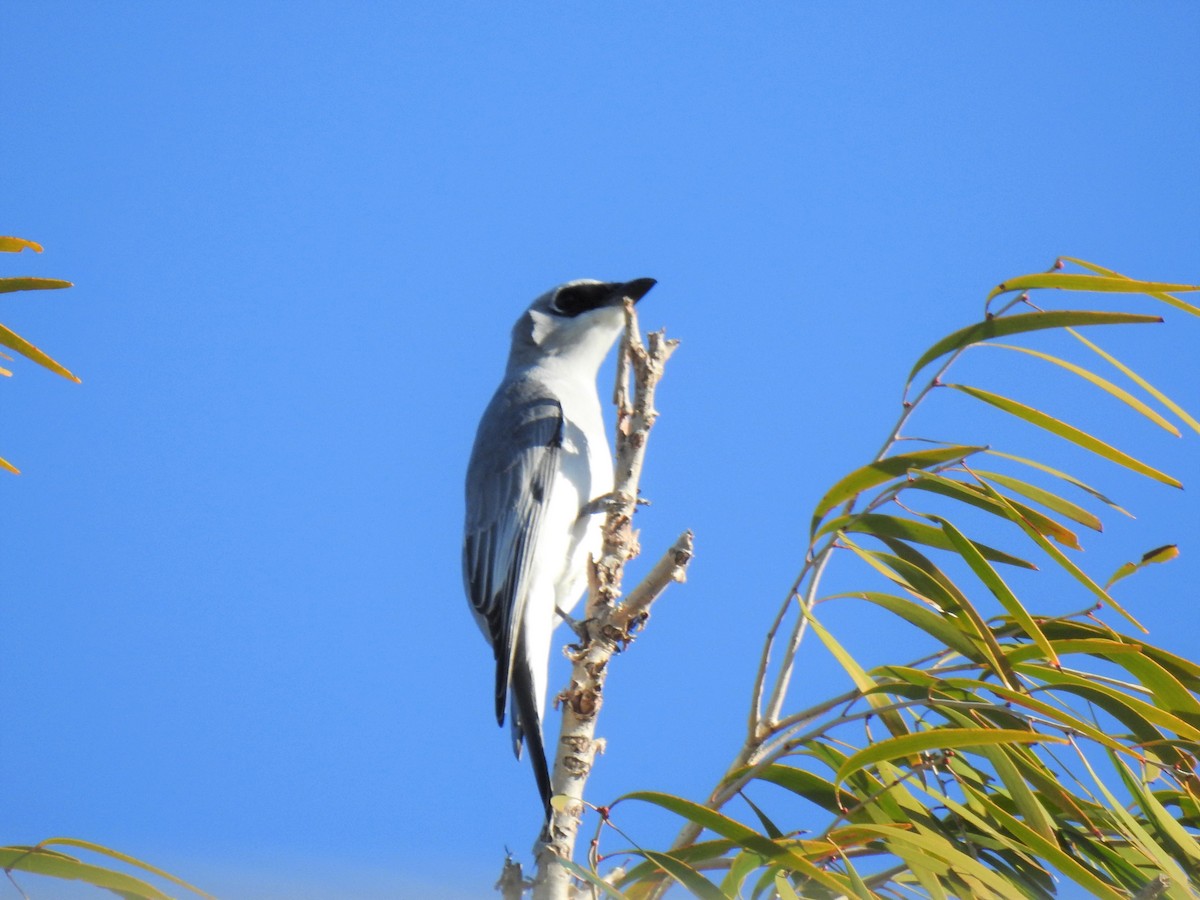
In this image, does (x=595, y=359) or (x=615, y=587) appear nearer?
(x=615, y=587)

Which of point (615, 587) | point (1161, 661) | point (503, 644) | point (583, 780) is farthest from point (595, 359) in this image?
point (1161, 661)

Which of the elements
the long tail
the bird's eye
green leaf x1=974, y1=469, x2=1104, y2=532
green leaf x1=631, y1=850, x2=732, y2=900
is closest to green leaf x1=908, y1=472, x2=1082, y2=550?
green leaf x1=974, y1=469, x2=1104, y2=532

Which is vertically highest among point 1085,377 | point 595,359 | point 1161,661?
point 595,359

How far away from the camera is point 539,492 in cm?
381

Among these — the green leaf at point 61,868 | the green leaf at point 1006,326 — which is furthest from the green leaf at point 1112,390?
the green leaf at point 61,868

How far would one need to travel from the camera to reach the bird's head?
14.3ft

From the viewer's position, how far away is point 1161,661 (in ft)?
7.60

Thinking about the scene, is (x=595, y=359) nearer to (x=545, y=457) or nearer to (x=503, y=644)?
(x=545, y=457)

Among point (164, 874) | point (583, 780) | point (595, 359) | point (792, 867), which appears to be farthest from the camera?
→ point (595, 359)

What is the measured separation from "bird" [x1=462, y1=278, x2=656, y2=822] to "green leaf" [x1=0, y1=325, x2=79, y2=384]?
1506 millimetres

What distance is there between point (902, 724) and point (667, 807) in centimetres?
52

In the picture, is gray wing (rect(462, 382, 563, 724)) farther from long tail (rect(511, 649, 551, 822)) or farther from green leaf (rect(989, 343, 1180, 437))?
green leaf (rect(989, 343, 1180, 437))

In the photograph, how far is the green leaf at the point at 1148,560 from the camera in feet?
7.00

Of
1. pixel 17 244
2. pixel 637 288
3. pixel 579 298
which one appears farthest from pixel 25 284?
pixel 579 298
